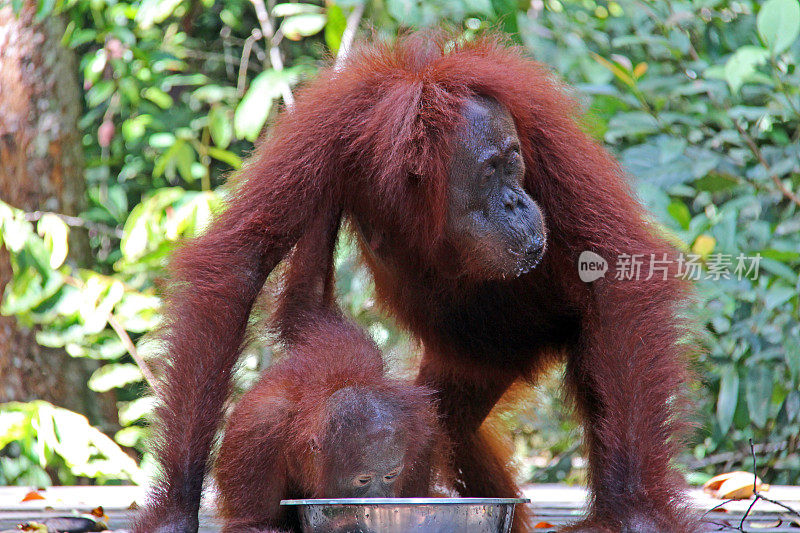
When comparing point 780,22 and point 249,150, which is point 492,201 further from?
point 249,150

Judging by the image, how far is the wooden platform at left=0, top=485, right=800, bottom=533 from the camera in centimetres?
247

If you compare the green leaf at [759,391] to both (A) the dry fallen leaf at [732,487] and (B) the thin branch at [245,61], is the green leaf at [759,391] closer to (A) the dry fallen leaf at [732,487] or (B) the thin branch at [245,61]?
(A) the dry fallen leaf at [732,487]

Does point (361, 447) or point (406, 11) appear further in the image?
point (406, 11)

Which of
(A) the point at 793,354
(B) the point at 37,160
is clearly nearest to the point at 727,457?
(A) the point at 793,354

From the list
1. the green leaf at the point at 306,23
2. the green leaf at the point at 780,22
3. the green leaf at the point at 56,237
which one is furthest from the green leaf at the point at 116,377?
the green leaf at the point at 780,22

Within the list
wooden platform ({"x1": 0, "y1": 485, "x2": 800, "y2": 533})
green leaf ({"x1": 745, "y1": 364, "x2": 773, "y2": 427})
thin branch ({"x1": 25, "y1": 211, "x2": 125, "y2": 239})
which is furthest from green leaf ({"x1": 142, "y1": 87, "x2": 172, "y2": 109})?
green leaf ({"x1": 745, "y1": 364, "x2": 773, "y2": 427})

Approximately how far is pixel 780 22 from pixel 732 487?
5.14 ft

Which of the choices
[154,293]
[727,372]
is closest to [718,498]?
[727,372]

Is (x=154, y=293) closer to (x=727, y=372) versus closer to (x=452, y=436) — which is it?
(x=452, y=436)

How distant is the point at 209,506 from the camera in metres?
2.30

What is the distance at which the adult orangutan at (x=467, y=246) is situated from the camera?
1.88 meters

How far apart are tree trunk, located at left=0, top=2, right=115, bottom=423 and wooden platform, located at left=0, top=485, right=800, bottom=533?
3.35ft

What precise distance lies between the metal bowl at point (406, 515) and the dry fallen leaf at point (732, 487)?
1.58 meters

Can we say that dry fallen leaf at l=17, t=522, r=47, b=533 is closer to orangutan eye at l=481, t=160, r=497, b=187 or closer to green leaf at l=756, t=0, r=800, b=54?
orangutan eye at l=481, t=160, r=497, b=187
